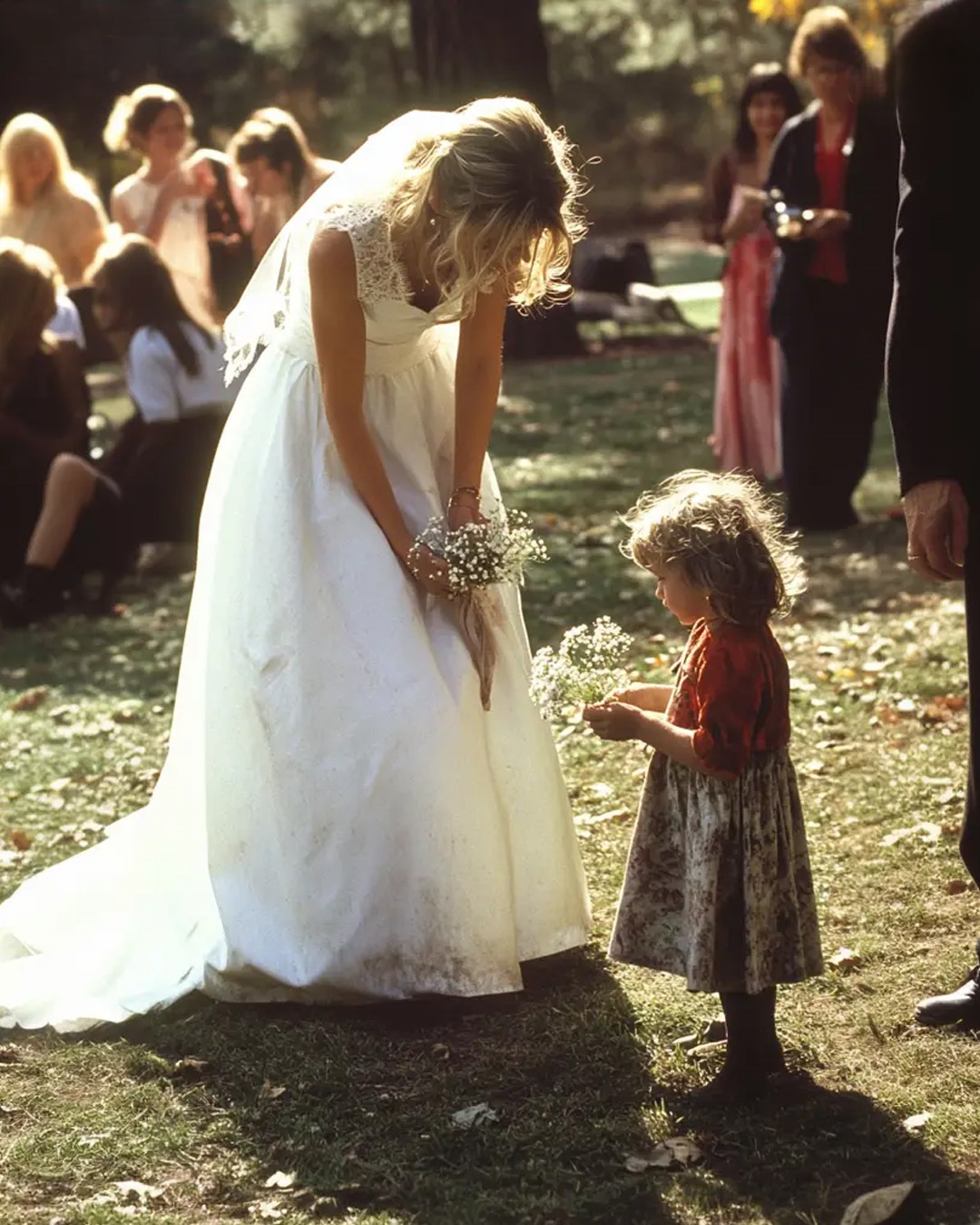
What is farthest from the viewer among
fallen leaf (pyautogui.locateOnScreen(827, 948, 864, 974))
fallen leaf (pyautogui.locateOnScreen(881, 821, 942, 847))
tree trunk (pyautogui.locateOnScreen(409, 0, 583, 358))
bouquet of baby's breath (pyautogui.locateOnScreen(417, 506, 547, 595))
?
tree trunk (pyautogui.locateOnScreen(409, 0, 583, 358))

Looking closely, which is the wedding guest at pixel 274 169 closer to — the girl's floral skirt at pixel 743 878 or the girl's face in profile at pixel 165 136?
the girl's face in profile at pixel 165 136

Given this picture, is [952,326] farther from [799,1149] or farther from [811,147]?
[811,147]

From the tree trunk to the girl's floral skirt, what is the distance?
1187 cm

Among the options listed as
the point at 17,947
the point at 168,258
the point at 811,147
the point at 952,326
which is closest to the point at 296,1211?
the point at 17,947

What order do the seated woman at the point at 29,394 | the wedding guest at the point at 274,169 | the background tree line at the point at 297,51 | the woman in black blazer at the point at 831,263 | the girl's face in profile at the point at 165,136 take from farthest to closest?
the background tree line at the point at 297,51 → the girl's face in profile at the point at 165,136 → the wedding guest at the point at 274,169 → the woman in black blazer at the point at 831,263 → the seated woman at the point at 29,394

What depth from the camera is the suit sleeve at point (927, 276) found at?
11.6 feet

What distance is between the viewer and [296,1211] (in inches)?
140

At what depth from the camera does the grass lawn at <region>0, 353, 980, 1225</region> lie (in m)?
3.56

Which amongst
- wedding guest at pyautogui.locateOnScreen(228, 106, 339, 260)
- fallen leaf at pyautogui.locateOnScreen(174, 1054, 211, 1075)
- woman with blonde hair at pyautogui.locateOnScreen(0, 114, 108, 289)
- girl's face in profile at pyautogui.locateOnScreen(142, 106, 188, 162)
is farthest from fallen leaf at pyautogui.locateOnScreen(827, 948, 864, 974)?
girl's face in profile at pyautogui.locateOnScreen(142, 106, 188, 162)

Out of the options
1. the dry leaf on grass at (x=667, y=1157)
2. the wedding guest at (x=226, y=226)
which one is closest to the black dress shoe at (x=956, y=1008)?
the dry leaf on grass at (x=667, y=1157)

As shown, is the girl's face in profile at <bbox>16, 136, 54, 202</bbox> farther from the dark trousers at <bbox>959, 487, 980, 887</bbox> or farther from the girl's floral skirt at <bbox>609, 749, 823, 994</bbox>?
the dark trousers at <bbox>959, 487, 980, 887</bbox>

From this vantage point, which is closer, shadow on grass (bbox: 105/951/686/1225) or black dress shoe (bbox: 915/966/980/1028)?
shadow on grass (bbox: 105/951/686/1225)

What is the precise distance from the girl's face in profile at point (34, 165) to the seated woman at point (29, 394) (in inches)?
57.8

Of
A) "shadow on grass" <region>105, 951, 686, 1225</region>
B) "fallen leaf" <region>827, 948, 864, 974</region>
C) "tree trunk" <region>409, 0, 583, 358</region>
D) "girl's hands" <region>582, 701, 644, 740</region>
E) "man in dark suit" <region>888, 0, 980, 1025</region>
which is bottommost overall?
"fallen leaf" <region>827, 948, 864, 974</region>
